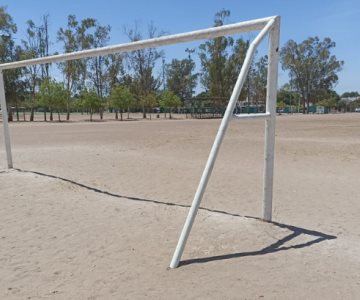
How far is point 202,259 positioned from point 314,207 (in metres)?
2.96

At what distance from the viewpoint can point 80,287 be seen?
11.8ft

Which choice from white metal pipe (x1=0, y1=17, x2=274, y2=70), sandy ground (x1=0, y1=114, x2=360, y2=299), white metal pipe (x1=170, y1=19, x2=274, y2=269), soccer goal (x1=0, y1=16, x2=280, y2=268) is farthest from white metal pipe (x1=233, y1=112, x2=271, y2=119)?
sandy ground (x1=0, y1=114, x2=360, y2=299)

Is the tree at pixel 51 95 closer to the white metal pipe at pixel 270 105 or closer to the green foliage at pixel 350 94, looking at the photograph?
the white metal pipe at pixel 270 105

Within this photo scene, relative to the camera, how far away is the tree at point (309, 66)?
101 metres

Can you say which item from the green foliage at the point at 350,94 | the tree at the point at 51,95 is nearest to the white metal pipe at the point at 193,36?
the tree at the point at 51,95

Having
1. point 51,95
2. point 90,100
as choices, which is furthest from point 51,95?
point 90,100

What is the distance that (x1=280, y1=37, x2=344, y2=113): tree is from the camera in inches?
3967

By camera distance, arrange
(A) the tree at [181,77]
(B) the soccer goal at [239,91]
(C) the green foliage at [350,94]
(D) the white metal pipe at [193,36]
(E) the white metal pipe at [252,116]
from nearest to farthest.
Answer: (B) the soccer goal at [239,91] → (E) the white metal pipe at [252,116] → (D) the white metal pipe at [193,36] → (A) the tree at [181,77] → (C) the green foliage at [350,94]

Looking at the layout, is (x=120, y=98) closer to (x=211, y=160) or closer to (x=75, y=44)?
(x=75, y=44)

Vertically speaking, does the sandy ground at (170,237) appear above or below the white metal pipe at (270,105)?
below

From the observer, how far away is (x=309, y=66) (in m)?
102

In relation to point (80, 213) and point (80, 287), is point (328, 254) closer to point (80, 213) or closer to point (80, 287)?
point (80, 287)

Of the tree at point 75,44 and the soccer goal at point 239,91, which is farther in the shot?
the tree at point 75,44

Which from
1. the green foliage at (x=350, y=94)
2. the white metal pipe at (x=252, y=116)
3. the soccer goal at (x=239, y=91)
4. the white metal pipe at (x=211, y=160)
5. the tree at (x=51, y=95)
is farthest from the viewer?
the green foliage at (x=350, y=94)
